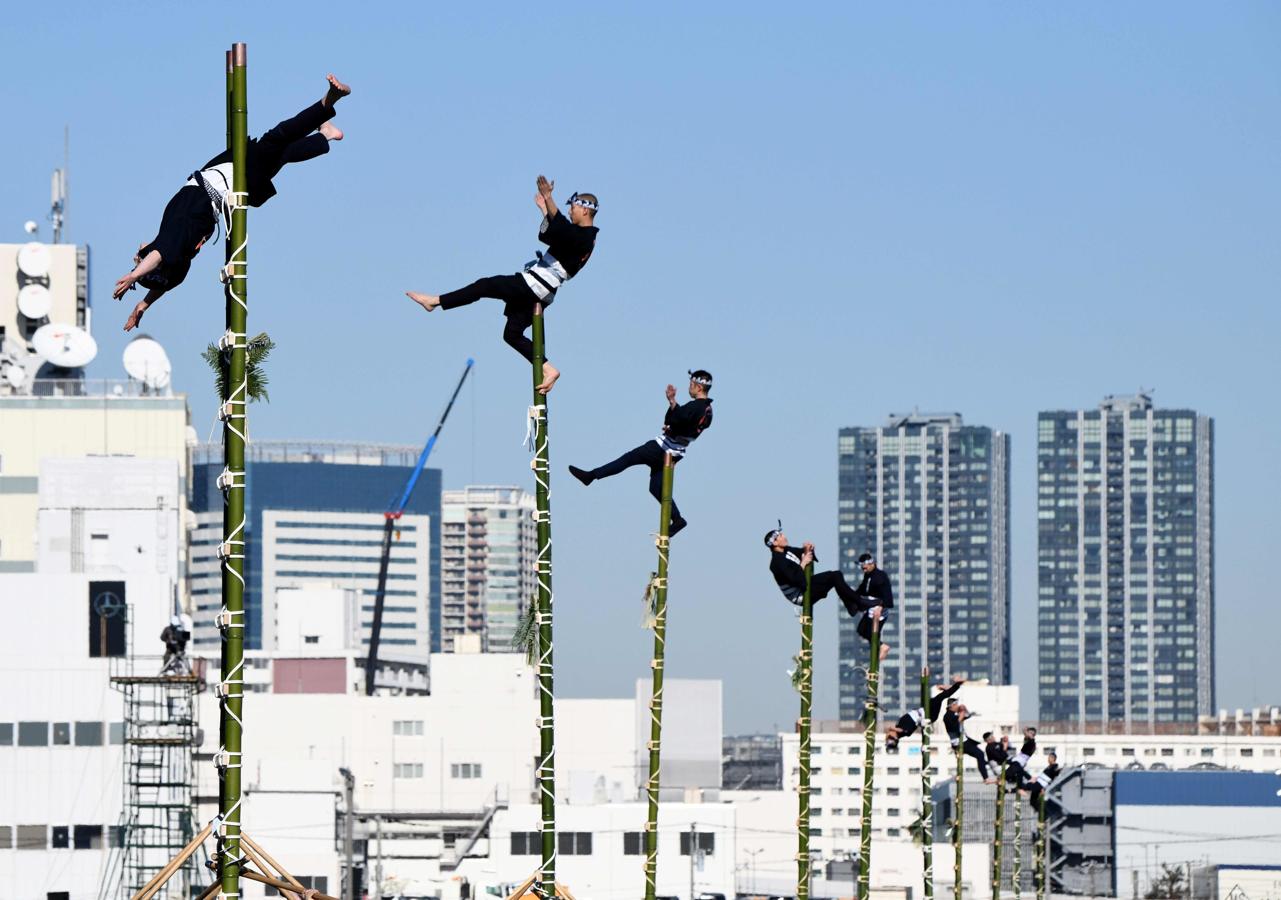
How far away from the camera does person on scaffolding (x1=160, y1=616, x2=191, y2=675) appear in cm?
11431

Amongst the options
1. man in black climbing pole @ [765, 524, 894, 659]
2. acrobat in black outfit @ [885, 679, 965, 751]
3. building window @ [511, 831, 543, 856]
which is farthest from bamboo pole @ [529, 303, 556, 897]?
building window @ [511, 831, 543, 856]

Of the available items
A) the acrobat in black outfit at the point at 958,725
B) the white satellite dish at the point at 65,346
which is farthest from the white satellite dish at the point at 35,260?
the acrobat in black outfit at the point at 958,725

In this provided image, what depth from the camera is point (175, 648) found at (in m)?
115

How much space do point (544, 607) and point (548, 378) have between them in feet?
7.86

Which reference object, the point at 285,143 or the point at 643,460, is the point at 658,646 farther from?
the point at 285,143

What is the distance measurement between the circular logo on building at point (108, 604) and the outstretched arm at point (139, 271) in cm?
10605

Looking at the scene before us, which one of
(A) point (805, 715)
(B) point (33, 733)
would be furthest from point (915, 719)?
(B) point (33, 733)

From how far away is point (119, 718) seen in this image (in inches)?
5002

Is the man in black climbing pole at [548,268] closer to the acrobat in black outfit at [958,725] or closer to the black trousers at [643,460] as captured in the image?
the black trousers at [643,460]

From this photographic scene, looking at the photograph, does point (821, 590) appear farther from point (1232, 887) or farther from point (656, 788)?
point (1232, 887)

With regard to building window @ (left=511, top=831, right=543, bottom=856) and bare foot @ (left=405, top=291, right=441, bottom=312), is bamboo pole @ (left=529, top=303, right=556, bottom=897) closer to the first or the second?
bare foot @ (left=405, top=291, right=441, bottom=312)

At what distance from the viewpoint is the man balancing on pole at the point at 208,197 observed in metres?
22.2

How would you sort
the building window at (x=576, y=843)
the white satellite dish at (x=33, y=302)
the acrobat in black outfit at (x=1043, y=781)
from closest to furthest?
the acrobat in black outfit at (x=1043, y=781) → the building window at (x=576, y=843) → the white satellite dish at (x=33, y=302)

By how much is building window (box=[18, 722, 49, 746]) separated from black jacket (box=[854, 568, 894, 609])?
92.8m
